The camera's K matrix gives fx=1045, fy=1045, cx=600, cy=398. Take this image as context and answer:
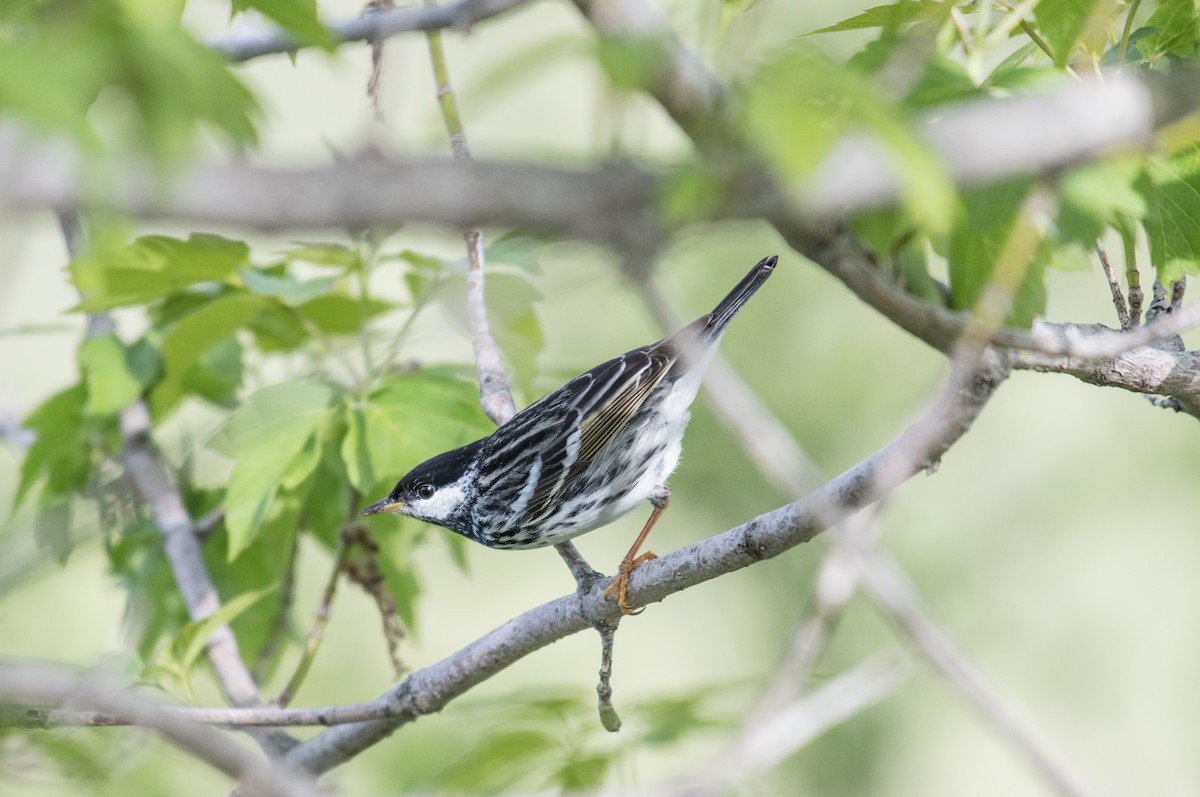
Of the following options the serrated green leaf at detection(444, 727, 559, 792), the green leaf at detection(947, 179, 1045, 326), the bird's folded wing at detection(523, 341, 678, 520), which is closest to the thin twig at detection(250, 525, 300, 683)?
the bird's folded wing at detection(523, 341, 678, 520)

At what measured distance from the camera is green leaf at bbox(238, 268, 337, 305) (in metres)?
2.43

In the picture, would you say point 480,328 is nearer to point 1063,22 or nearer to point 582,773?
point 582,773

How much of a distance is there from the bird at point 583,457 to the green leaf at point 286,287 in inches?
23.3

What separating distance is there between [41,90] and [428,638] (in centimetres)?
601

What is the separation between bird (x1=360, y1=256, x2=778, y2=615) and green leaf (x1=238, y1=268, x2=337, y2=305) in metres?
0.59

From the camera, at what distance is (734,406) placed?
95cm

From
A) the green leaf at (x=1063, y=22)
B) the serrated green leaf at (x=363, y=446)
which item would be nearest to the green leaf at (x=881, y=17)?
the green leaf at (x=1063, y=22)

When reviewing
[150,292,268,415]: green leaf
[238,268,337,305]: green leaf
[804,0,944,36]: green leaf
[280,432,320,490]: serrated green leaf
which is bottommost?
[280,432,320,490]: serrated green leaf

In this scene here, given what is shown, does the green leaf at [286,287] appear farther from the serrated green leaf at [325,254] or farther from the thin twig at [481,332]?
the thin twig at [481,332]

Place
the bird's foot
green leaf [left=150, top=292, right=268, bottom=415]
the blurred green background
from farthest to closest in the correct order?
the blurred green background < green leaf [left=150, top=292, right=268, bottom=415] < the bird's foot

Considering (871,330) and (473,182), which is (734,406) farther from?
(871,330)

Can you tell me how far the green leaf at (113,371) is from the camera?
2533 millimetres

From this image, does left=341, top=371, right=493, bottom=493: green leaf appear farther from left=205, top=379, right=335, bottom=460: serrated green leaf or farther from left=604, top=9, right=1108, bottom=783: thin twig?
left=604, top=9, right=1108, bottom=783: thin twig

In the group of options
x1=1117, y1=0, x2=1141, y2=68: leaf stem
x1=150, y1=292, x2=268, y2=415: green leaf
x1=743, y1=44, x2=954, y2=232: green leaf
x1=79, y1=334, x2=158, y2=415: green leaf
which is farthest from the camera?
x1=79, y1=334, x2=158, y2=415: green leaf
